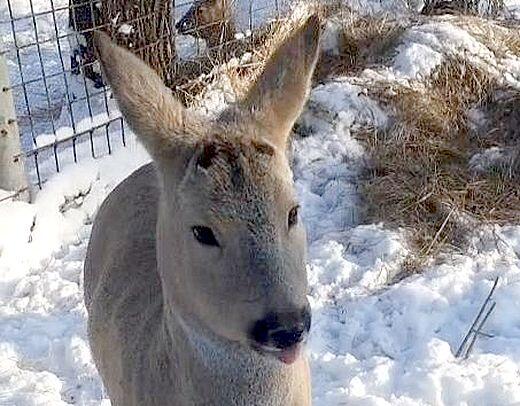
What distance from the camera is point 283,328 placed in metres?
2.84

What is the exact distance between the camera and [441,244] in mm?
6055

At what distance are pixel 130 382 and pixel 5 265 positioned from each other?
2.60m

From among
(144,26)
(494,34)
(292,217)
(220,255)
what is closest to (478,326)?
(292,217)

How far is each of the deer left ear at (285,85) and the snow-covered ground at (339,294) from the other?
1795mm

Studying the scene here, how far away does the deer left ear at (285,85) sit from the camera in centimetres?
335

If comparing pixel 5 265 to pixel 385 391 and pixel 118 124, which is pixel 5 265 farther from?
pixel 385 391

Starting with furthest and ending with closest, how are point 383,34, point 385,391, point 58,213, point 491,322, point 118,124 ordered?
point 383,34, point 118,124, point 58,213, point 491,322, point 385,391

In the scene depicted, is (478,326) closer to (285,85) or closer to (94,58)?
(285,85)

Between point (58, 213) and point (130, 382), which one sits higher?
point (130, 382)

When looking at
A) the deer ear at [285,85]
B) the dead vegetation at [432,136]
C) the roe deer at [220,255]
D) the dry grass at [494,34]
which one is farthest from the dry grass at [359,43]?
the deer ear at [285,85]

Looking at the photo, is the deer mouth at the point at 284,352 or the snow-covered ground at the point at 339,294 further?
the snow-covered ground at the point at 339,294

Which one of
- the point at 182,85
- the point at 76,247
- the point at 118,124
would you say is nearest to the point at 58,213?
the point at 76,247

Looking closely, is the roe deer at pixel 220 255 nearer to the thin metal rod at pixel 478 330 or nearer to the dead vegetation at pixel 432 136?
the thin metal rod at pixel 478 330

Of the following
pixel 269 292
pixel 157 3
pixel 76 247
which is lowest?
pixel 76 247
